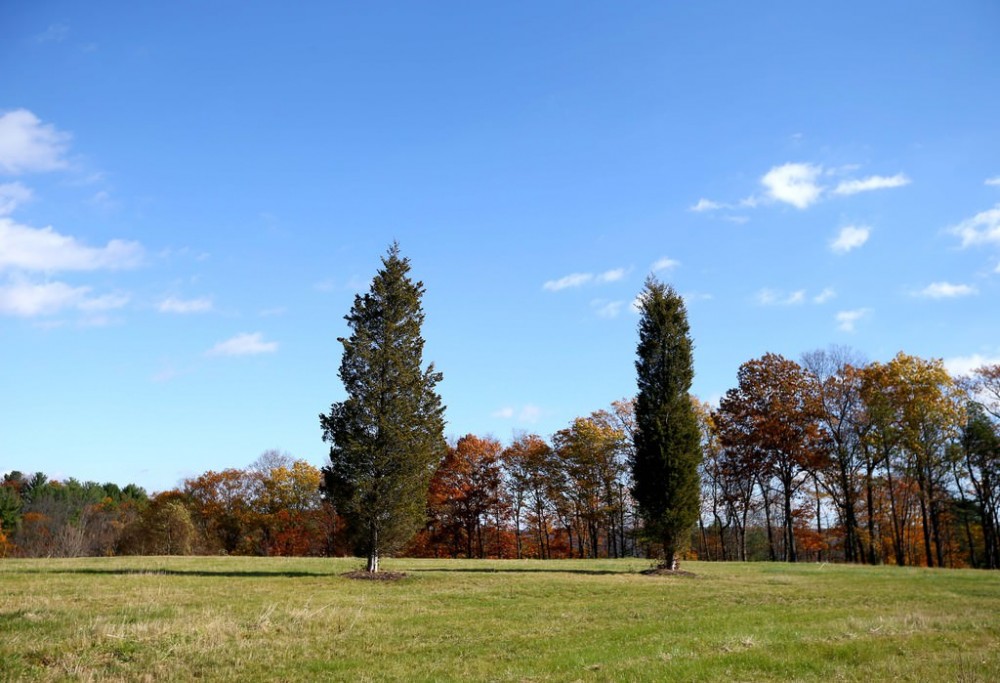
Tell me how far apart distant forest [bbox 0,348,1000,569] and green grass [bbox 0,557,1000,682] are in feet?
33.6

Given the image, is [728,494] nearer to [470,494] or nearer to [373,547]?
[470,494]

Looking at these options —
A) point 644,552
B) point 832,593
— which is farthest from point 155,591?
point 644,552

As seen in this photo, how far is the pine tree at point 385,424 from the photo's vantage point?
26344 millimetres

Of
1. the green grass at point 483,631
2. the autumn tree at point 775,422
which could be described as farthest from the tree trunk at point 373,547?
the autumn tree at point 775,422

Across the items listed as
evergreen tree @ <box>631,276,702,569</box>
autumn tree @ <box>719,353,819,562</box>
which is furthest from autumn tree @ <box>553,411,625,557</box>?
evergreen tree @ <box>631,276,702,569</box>

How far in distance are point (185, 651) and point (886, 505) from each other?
53658 millimetres

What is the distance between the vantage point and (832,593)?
2034 cm

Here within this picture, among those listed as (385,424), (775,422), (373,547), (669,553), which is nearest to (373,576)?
(373,547)

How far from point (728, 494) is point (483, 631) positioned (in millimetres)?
45010

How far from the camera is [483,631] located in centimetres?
1314

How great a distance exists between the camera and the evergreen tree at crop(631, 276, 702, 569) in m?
30.7

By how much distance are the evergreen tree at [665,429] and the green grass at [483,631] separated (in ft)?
27.8

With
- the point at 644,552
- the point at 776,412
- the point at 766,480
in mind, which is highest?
the point at 776,412

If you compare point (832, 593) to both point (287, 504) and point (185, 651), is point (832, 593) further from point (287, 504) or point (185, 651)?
point (287, 504)
